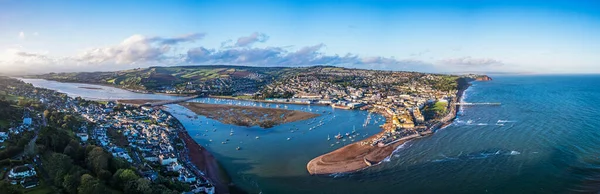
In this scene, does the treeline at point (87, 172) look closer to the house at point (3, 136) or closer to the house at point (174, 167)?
the house at point (3, 136)

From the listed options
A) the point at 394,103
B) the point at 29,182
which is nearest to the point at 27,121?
the point at 29,182

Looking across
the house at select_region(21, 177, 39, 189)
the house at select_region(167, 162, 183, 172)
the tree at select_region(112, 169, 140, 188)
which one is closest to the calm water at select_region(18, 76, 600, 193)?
the house at select_region(167, 162, 183, 172)

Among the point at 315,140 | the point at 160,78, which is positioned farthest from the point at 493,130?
the point at 160,78

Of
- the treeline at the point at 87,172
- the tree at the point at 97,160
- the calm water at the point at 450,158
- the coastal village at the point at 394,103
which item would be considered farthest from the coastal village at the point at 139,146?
the coastal village at the point at 394,103

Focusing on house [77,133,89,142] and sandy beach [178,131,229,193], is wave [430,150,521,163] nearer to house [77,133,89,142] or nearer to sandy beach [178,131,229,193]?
sandy beach [178,131,229,193]

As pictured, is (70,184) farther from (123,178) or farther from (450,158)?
(450,158)

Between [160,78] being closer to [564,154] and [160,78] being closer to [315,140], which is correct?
[315,140]
